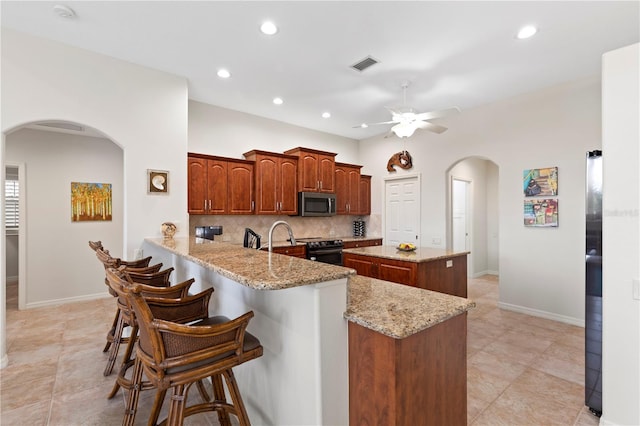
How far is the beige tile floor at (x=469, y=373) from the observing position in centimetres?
205

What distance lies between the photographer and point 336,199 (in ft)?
19.6

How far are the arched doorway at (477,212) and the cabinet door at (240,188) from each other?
4200 millimetres

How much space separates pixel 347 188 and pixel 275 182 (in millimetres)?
1711

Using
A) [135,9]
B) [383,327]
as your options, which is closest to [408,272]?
[383,327]

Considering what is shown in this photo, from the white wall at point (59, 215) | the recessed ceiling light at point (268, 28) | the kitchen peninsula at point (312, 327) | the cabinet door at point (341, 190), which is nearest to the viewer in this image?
the kitchen peninsula at point (312, 327)

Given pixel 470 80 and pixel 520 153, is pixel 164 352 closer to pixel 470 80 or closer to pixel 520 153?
pixel 470 80

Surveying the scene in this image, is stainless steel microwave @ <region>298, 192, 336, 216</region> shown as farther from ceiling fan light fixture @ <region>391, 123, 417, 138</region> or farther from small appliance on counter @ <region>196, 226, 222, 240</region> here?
ceiling fan light fixture @ <region>391, 123, 417, 138</region>

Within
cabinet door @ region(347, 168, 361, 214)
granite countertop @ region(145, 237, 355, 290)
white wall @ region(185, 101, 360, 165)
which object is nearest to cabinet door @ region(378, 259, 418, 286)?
granite countertop @ region(145, 237, 355, 290)

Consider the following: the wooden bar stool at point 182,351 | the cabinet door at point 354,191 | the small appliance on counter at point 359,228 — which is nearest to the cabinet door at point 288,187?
the cabinet door at point 354,191

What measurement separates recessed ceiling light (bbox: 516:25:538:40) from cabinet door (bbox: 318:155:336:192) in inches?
134

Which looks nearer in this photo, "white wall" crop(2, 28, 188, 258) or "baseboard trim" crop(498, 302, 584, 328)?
"white wall" crop(2, 28, 188, 258)

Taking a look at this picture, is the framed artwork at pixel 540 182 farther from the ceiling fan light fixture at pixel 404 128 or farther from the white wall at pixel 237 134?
the white wall at pixel 237 134

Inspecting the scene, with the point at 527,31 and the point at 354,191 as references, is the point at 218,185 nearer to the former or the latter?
the point at 354,191

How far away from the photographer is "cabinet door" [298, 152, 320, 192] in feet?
17.6
